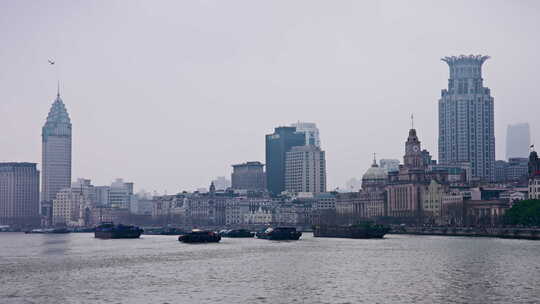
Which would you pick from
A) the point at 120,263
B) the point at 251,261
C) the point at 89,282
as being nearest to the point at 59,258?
the point at 120,263

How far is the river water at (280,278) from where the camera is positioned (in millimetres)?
96625

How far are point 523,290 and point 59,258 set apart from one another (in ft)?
293

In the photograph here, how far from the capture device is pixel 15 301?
309 ft

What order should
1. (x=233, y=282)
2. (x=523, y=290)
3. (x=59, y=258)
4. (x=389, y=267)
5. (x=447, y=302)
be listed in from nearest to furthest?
(x=447, y=302) → (x=523, y=290) → (x=233, y=282) → (x=389, y=267) → (x=59, y=258)

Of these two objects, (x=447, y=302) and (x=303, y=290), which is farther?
(x=303, y=290)

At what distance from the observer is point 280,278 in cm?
11725

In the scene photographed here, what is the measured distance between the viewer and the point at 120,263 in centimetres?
14712

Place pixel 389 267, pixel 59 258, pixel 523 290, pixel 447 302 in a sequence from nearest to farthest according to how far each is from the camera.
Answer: pixel 447 302 → pixel 523 290 → pixel 389 267 → pixel 59 258

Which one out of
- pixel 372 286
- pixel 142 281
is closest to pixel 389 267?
pixel 372 286

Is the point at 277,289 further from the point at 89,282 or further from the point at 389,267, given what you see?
the point at 389,267

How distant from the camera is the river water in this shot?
9662 centimetres

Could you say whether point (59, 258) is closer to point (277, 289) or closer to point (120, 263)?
point (120, 263)

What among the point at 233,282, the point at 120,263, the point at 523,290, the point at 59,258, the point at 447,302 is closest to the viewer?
the point at 447,302

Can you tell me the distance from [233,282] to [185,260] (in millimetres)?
44168
